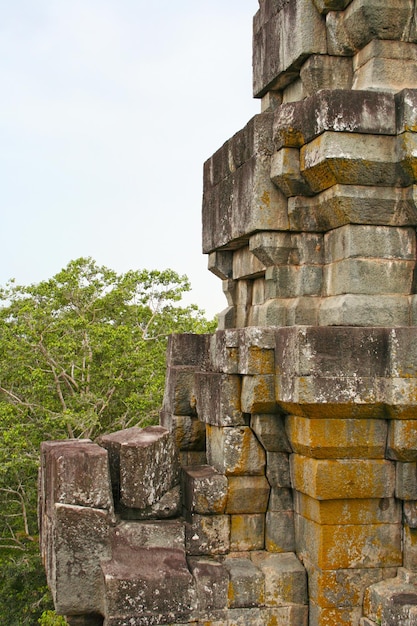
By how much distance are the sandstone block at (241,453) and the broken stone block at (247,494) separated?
0.18 feet

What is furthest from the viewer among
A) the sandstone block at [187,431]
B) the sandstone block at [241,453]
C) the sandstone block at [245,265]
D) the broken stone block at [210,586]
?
the sandstone block at [187,431]

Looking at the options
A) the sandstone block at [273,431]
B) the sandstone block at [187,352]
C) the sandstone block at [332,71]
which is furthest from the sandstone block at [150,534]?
the sandstone block at [332,71]

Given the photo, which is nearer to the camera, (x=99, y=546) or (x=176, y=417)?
(x=99, y=546)

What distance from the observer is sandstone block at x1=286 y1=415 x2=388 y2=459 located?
5.12 m

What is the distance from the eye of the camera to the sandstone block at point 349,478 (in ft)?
16.9

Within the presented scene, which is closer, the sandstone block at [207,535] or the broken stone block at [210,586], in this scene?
the broken stone block at [210,586]

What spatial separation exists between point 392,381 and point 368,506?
948 millimetres

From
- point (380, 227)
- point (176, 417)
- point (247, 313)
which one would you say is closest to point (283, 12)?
point (380, 227)

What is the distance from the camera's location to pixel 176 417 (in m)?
7.09

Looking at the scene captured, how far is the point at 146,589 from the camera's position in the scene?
5238 mm

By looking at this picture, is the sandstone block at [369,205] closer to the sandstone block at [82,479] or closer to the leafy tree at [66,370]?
the sandstone block at [82,479]

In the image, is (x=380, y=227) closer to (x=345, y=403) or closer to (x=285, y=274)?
(x=285, y=274)

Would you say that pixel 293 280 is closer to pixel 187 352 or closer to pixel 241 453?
pixel 241 453

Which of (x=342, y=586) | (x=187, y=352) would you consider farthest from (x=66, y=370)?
(x=342, y=586)
